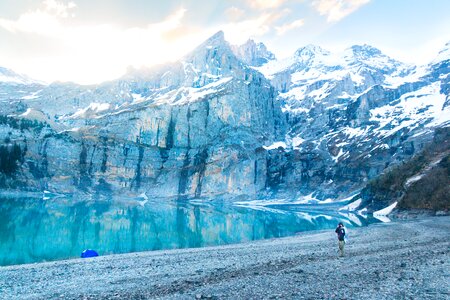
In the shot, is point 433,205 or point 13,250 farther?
point 433,205

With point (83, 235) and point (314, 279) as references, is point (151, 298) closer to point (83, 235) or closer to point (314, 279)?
point (314, 279)

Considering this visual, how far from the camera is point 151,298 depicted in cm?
1789

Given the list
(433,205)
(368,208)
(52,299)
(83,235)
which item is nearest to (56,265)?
(52,299)

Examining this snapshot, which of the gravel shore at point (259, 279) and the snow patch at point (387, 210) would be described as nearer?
the gravel shore at point (259, 279)

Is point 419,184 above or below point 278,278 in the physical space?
above

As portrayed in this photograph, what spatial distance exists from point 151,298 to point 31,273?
17.4 m

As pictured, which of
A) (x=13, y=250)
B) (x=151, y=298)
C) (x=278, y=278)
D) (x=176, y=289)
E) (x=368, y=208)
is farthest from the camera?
(x=368, y=208)

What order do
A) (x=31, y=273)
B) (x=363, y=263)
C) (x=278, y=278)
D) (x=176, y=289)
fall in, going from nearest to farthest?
1. (x=176, y=289)
2. (x=278, y=278)
3. (x=363, y=263)
4. (x=31, y=273)

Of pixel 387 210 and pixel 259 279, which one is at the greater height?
pixel 259 279

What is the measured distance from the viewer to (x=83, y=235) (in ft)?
216

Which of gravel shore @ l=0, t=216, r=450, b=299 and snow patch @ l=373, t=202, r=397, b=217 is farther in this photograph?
snow patch @ l=373, t=202, r=397, b=217

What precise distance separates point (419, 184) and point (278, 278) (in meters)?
89.5

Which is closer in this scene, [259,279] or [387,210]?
[259,279]

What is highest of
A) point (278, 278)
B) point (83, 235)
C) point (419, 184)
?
point (419, 184)
